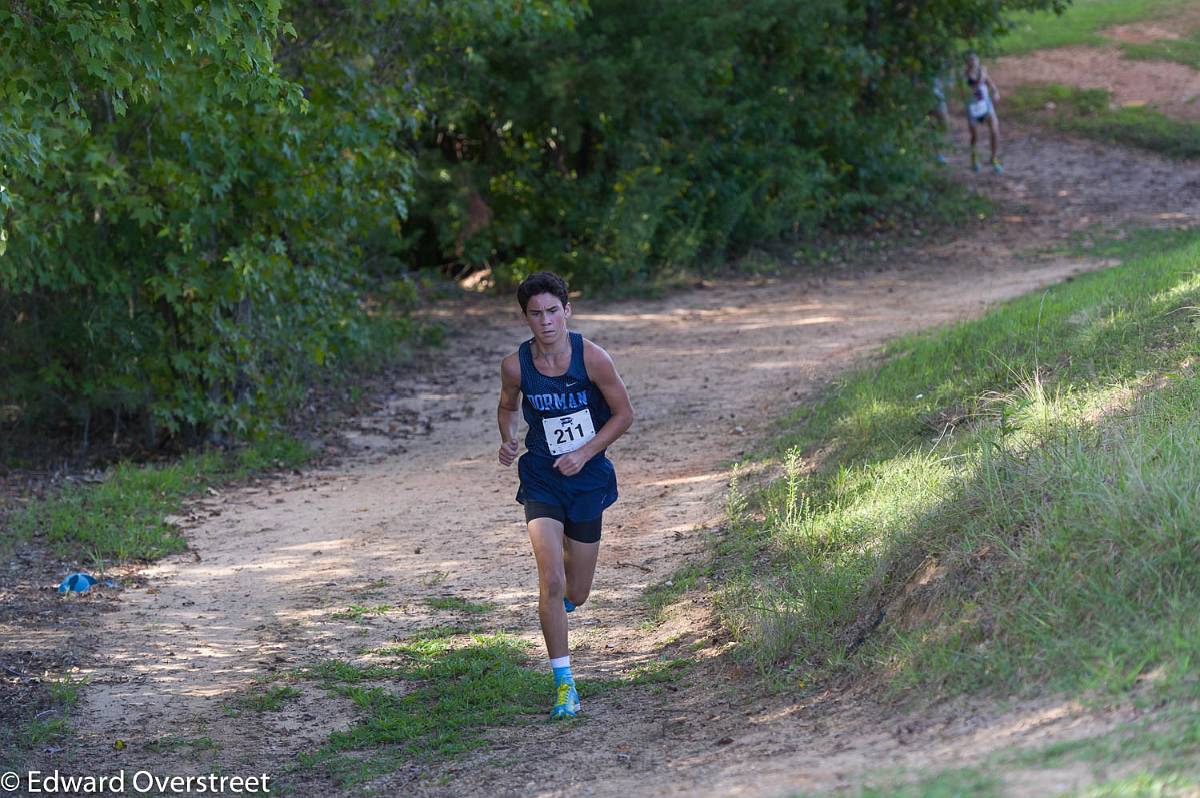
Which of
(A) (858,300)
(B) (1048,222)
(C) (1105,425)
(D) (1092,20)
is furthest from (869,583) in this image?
(D) (1092,20)

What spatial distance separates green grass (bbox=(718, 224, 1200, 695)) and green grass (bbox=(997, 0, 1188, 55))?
20.7m

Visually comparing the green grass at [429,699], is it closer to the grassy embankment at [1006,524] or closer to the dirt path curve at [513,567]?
the dirt path curve at [513,567]

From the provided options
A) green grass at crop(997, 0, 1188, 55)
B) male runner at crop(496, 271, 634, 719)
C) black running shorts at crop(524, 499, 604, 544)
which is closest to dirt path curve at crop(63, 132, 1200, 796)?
male runner at crop(496, 271, 634, 719)

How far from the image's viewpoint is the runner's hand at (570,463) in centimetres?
543

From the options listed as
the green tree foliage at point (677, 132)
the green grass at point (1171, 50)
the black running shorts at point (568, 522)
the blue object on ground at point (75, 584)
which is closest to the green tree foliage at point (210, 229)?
the blue object on ground at point (75, 584)

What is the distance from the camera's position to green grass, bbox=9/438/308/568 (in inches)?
332

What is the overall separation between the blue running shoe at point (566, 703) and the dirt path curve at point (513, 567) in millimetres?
86

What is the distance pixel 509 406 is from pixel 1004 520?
7.09ft

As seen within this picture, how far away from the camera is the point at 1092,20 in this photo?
28969 millimetres

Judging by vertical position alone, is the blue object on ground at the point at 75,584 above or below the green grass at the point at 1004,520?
below

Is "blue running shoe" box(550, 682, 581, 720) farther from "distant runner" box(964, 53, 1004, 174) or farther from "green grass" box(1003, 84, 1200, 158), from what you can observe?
"green grass" box(1003, 84, 1200, 158)

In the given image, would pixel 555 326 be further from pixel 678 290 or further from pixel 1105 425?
pixel 678 290

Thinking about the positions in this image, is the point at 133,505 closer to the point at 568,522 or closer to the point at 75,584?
the point at 75,584

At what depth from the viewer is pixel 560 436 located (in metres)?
5.57
